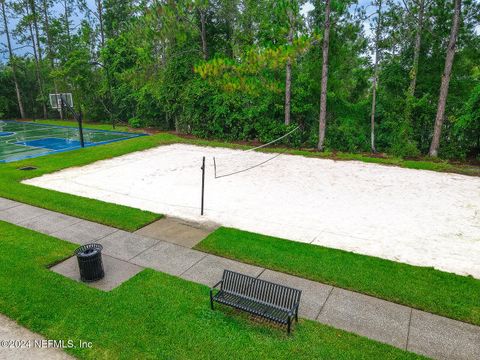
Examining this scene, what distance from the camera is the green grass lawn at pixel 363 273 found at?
6.21m

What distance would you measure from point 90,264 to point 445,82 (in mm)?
16993

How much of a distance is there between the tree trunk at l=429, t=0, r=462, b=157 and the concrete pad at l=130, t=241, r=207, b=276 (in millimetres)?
14537

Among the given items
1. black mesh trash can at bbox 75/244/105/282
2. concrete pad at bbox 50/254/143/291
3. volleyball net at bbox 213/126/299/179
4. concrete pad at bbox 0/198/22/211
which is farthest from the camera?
volleyball net at bbox 213/126/299/179

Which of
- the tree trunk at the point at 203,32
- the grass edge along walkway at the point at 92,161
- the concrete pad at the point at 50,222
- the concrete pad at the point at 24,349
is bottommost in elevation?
the concrete pad at the point at 24,349

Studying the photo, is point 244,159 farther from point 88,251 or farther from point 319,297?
point 319,297

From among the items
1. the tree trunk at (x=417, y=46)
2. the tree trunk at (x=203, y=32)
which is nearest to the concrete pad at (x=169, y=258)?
the tree trunk at (x=417, y=46)

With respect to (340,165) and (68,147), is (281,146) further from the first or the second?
(68,147)

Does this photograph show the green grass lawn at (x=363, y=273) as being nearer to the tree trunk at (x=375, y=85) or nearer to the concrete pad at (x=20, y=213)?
the concrete pad at (x=20, y=213)

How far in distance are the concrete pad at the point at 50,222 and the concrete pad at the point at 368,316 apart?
7612mm

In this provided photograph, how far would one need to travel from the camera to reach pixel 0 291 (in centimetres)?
654

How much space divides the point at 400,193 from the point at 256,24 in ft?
58.1

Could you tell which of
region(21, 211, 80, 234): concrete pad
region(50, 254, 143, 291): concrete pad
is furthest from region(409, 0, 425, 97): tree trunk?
region(21, 211, 80, 234): concrete pad

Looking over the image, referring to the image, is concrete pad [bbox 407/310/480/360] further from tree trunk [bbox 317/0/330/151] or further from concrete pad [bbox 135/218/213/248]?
tree trunk [bbox 317/0/330/151]

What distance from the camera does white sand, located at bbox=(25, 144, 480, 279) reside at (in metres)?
8.70
